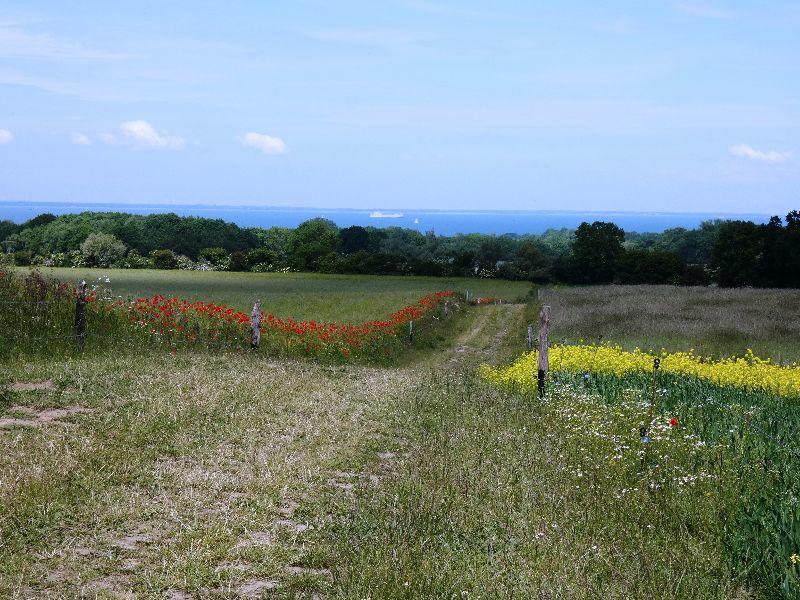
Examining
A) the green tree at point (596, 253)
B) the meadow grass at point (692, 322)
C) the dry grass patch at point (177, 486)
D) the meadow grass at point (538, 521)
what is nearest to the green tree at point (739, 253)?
the green tree at point (596, 253)

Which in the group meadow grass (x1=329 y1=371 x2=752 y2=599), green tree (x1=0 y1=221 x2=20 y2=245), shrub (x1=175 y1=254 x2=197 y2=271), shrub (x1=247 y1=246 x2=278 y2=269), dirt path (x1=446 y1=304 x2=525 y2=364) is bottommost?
dirt path (x1=446 y1=304 x2=525 y2=364)

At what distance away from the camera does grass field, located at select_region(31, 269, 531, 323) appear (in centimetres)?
3722

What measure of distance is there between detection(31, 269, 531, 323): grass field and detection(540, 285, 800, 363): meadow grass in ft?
29.2

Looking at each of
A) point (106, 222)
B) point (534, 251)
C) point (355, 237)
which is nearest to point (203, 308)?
point (534, 251)

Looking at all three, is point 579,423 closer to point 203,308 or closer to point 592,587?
point 592,587

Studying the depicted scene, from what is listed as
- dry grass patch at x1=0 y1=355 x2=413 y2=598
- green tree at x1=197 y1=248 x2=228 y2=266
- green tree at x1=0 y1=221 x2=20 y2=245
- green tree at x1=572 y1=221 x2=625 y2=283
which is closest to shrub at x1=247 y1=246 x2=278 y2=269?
green tree at x1=197 y1=248 x2=228 y2=266

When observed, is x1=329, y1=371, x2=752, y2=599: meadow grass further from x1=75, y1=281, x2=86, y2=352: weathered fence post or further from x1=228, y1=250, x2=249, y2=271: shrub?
x1=228, y1=250, x2=249, y2=271: shrub

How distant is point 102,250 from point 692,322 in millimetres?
61355

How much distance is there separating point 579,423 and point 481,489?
3.65 meters

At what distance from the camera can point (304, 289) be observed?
176ft

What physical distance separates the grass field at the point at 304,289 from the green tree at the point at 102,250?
1004 centimetres

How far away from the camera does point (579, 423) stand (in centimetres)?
1264

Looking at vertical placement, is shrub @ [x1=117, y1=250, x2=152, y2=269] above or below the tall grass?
above

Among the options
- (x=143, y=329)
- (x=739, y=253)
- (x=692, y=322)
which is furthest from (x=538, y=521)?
(x=739, y=253)
